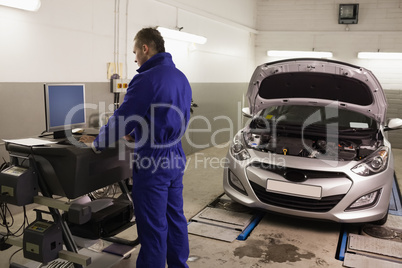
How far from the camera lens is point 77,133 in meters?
2.88

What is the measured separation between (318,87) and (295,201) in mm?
1220

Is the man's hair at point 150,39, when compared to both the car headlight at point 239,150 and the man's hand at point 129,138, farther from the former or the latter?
the car headlight at point 239,150

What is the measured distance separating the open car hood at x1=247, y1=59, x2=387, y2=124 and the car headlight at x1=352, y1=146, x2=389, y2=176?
18.3 inches

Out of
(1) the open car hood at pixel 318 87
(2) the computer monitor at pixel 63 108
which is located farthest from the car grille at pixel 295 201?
(2) the computer monitor at pixel 63 108

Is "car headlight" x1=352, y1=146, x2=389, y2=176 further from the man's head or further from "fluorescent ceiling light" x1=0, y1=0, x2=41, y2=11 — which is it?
"fluorescent ceiling light" x1=0, y1=0, x2=41, y2=11

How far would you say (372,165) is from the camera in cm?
353

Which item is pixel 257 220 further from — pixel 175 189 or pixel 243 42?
pixel 243 42

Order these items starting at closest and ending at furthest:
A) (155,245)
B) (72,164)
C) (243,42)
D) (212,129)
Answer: (72,164), (155,245), (212,129), (243,42)

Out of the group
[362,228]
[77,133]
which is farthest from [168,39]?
[362,228]

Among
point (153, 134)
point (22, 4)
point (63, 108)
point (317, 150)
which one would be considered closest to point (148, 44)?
point (153, 134)

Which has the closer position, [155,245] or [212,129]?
[155,245]

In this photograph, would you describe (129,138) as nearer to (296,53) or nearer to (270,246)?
(270,246)

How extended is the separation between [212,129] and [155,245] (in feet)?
17.4

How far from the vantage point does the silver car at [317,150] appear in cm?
349
